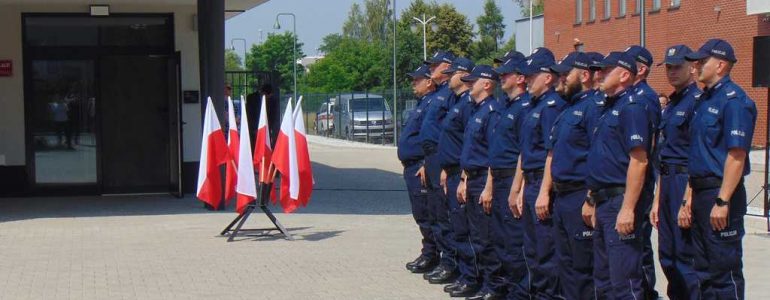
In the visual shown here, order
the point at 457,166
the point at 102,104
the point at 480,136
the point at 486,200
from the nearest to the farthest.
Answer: the point at 486,200 < the point at 480,136 < the point at 457,166 < the point at 102,104

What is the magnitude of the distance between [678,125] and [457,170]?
8.39 feet

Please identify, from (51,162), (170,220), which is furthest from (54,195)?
(170,220)

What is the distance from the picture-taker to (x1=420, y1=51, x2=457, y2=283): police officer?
10.1m

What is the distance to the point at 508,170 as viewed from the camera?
8773 millimetres

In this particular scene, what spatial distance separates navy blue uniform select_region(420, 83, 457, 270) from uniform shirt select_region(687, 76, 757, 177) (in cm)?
308

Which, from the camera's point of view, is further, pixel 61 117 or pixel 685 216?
pixel 61 117

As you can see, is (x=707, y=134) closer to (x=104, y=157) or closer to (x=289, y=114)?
(x=289, y=114)

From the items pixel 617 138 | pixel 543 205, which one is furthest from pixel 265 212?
pixel 617 138

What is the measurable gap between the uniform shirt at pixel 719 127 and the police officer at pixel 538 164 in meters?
1.11

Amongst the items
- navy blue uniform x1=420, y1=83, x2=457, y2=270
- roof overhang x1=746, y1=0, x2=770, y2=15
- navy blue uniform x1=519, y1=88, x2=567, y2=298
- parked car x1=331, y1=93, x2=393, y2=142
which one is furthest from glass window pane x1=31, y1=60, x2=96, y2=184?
parked car x1=331, y1=93, x2=393, y2=142

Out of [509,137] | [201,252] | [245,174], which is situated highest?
[509,137]

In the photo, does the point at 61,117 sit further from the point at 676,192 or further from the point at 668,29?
the point at 668,29

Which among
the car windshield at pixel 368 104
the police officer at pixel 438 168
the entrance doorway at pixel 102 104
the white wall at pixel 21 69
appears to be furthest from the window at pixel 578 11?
the police officer at pixel 438 168

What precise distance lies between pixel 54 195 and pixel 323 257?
7970mm
